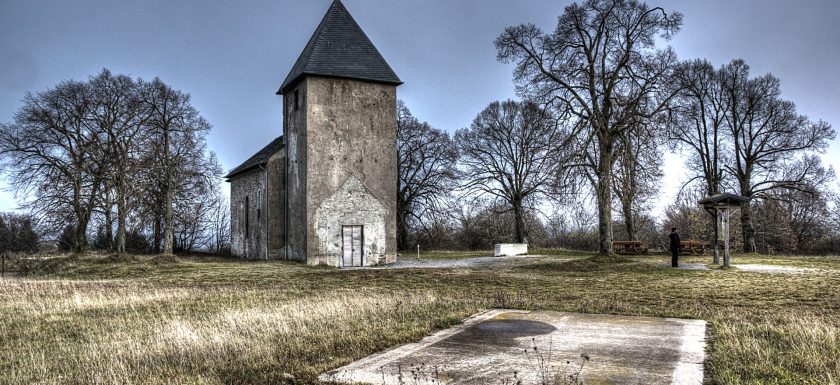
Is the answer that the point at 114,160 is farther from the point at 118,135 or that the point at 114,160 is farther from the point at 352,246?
the point at 352,246

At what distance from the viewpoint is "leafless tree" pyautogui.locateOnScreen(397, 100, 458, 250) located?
44188mm

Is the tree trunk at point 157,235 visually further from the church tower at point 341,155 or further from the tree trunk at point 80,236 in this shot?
the church tower at point 341,155

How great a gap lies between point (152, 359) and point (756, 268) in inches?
808

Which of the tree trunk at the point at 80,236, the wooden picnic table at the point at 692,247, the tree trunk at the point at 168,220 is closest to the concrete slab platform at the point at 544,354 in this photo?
the wooden picnic table at the point at 692,247

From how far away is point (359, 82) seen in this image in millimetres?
28500

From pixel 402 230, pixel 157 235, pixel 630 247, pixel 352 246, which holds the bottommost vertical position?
pixel 630 247

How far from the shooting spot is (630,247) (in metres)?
31.8

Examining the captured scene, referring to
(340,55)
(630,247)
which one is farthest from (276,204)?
(630,247)

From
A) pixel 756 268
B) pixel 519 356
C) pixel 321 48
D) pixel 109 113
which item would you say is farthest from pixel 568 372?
pixel 109 113

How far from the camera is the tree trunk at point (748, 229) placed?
35.9m

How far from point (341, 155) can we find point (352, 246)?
436 centimetres

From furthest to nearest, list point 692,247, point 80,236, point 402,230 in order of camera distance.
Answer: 1. point 402,230
2. point 80,236
3. point 692,247

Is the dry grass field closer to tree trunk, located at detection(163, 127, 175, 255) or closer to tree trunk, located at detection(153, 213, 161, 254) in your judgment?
tree trunk, located at detection(163, 127, 175, 255)

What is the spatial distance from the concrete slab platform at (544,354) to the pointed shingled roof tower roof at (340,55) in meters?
20.9
